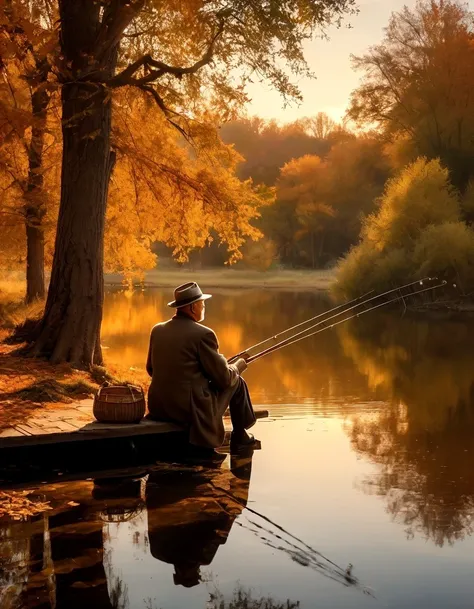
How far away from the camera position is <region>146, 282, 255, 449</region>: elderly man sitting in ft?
24.3

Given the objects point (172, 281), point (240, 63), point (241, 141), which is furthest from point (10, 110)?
point (241, 141)

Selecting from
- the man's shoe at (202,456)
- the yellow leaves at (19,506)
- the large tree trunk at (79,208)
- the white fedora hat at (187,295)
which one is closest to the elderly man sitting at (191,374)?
the white fedora hat at (187,295)

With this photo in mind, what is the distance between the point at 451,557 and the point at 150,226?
10772 millimetres

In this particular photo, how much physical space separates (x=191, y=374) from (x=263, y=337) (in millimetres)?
14207

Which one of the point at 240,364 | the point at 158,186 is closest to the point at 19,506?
the point at 240,364

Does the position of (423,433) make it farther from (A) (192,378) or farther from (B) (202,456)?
(A) (192,378)

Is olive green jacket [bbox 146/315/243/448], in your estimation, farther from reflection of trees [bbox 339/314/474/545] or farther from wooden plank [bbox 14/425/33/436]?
reflection of trees [bbox 339/314/474/545]

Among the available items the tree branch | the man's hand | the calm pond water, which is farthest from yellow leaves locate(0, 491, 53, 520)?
the tree branch

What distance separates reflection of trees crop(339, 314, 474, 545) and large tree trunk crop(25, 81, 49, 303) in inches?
260

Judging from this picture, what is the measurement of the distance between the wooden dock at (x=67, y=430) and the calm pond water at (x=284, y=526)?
0.36 metres

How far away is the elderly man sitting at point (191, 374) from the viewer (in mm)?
7414

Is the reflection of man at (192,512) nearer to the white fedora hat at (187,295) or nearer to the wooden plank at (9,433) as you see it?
the wooden plank at (9,433)

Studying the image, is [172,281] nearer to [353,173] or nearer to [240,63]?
[353,173]

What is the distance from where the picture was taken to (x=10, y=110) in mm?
8492
